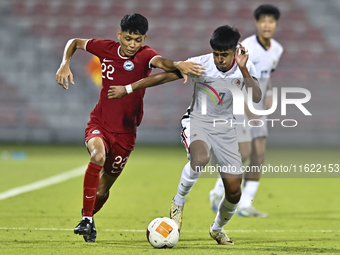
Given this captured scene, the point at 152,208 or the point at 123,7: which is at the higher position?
the point at 123,7

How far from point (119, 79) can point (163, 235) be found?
149 centimetres

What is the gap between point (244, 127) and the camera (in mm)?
7000

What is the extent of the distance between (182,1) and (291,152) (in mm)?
6178

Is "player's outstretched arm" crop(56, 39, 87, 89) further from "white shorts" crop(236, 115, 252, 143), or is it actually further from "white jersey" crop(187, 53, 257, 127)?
Result: "white shorts" crop(236, 115, 252, 143)

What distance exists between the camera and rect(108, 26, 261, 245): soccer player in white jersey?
4988 millimetres

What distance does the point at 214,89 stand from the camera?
522 centimetres

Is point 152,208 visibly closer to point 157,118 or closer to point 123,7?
point 157,118

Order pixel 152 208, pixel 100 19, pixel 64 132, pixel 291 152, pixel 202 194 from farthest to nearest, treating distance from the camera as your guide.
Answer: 1. pixel 100 19
2. pixel 64 132
3. pixel 291 152
4. pixel 202 194
5. pixel 152 208

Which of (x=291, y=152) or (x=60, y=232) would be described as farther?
(x=291, y=152)

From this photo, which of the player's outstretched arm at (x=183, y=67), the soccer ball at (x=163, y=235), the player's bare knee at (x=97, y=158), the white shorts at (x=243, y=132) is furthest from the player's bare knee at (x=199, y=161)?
the white shorts at (x=243, y=132)

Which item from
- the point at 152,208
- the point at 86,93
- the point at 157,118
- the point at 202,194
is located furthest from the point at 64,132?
the point at 152,208

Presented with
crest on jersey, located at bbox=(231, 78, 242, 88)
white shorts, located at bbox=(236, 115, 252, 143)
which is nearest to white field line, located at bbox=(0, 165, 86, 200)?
white shorts, located at bbox=(236, 115, 252, 143)

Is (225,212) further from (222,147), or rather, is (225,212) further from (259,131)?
(259,131)

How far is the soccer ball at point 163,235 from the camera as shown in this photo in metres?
4.80
